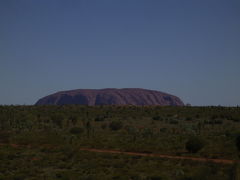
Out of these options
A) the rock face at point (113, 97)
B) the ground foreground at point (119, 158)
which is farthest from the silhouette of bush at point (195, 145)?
the rock face at point (113, 97)

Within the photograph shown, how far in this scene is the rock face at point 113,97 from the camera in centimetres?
16640

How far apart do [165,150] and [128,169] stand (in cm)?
799

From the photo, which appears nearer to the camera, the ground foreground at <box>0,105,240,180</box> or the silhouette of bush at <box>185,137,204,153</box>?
the ground foreground at <box>0,105,240,180</box>

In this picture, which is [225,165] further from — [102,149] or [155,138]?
[155,138]

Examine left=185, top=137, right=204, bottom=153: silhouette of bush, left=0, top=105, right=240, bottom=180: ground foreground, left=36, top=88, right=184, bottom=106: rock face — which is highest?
left=36, top=88, right=184, bottom=106: rock face

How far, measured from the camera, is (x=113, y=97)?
16675cm

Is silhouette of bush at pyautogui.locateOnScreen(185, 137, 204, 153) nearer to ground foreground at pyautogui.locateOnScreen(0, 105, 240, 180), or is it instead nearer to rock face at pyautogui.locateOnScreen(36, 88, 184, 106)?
ground foreground at pyautogui.locateOnScreen(0, 105, 240, 180)

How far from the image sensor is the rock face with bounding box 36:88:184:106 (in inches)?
6551

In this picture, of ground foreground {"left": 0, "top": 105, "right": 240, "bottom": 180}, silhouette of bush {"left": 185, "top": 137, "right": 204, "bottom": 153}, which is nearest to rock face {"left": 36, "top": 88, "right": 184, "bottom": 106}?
ground foreground {"left": 0, "top": 105, "right": 240, "bottom": 180}

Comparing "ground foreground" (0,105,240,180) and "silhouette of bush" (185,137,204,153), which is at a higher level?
"silhouette of bush" (185,137,204,153)

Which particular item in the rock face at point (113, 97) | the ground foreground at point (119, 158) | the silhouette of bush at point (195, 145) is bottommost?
the ground foreground at point (119, 158)

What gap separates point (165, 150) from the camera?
83.0 feet

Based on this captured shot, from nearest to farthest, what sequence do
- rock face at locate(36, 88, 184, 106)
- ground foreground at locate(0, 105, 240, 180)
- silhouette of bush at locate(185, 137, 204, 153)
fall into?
ground foreground at locate(0, 105, 240, 180), silhouette of bush at locate(185, 137, 204, 153), rock face at locate(36, 88, 184, 106)

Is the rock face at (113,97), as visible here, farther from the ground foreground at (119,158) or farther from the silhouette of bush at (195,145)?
the silhouette of bush at (195,145)
